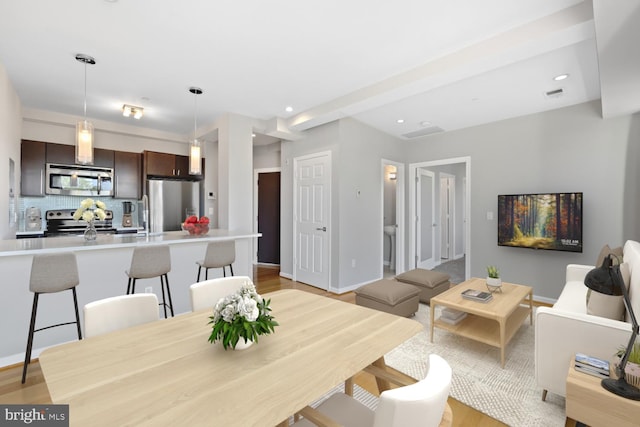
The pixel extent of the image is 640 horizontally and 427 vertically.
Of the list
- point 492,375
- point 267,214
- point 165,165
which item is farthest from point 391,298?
point 165,165

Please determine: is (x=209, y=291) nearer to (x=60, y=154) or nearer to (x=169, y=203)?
(x=169, y=203)

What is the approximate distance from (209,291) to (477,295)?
239cm

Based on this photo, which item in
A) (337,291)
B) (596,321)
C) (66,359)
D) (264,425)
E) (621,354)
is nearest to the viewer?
(264,425)

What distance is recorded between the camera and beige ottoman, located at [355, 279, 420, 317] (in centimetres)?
309

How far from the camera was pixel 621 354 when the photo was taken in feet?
5.18

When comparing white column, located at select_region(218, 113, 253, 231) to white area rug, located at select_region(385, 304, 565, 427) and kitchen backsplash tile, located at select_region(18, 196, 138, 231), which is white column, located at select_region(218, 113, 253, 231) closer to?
kitchen backsplash tile, located at select_region(18, 196, 138, 231)

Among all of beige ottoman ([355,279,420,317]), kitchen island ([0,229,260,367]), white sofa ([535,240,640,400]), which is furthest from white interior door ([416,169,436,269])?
kitchen island ([0,229,260,367])

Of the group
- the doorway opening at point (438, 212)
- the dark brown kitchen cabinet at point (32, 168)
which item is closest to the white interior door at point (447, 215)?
the doorway opening at point (438, 212)

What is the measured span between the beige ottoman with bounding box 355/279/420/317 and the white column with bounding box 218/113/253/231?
2.18 m

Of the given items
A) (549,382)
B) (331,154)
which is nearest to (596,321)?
(549,382)

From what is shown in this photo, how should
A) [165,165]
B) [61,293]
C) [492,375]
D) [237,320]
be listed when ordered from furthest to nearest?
1. [165,165]
2. [61,293]
3. [492,375]
4. [237,320]

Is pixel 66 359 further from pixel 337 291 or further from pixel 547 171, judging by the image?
pixel 547 171

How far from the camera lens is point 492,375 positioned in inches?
88.7

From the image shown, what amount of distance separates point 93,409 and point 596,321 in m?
2.52
